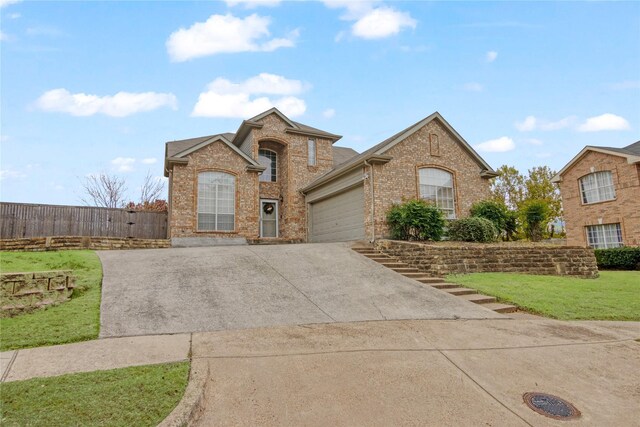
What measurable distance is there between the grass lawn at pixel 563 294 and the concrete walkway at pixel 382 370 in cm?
138

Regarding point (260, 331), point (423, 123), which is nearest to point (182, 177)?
point (423, 123)

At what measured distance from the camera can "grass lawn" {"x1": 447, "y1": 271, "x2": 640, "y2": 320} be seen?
23.5 ft

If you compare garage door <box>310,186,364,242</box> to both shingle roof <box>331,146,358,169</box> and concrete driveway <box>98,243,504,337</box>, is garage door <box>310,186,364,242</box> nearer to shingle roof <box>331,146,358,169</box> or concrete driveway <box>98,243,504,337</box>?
A: shingle roof <box>331,146,358,169</box>

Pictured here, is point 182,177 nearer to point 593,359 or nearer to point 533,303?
point 533,303

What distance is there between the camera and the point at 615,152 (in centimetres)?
1959

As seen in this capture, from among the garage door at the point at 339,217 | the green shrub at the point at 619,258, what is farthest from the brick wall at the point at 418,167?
the green shrub at the point at 619,258

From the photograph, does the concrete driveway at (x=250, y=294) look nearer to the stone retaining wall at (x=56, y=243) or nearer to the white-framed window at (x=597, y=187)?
the stone retaining wall at (x=56, y=243)

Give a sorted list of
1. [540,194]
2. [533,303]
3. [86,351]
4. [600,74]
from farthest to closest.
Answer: [540,194] < [600,74] < [533,303] < [86,351]

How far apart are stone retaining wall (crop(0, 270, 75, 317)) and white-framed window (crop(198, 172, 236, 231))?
9.72 metres

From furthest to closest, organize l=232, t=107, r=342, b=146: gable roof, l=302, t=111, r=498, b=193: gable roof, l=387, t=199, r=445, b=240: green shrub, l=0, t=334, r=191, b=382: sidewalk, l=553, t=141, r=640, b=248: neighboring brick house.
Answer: l=232, t=107, r=342, b=146: gable roof → l=553, t=141, r=640, b=248: neighboring brick house → l=302, t=111, r=498, b=193: gable roof → l=387, t=199, r=445, b=240: green shrub → l=0, t=334, r=191, b=382: sidewalk

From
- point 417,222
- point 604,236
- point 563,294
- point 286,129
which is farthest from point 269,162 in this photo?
point 604,236

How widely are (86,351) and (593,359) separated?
6.65 m

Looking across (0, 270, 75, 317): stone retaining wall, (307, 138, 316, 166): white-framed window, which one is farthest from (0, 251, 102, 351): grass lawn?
(307, 138, 316, 166): white-framed window

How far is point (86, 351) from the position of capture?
14.3ft
